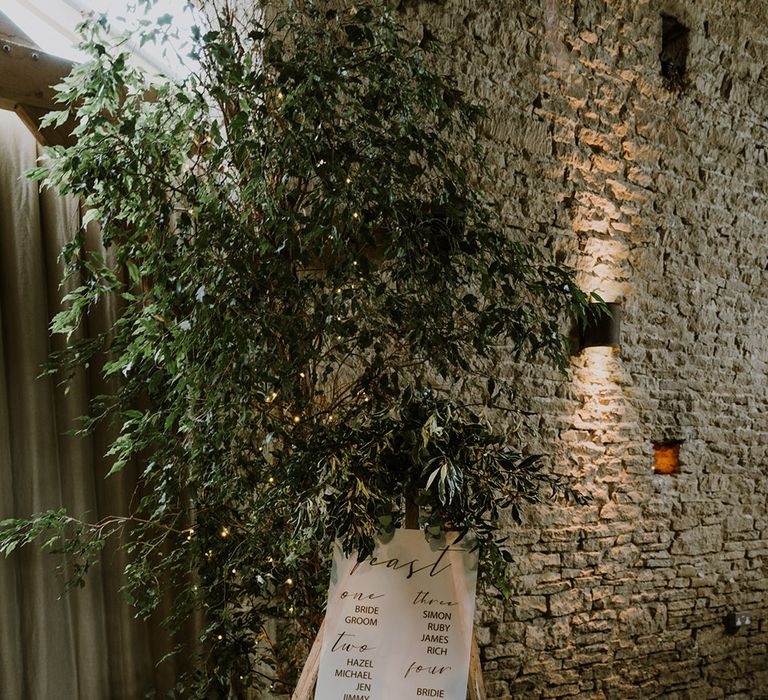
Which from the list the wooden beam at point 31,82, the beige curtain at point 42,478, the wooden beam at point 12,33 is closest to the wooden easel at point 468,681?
the beige curtain at point 42,478

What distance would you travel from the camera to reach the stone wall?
387cm

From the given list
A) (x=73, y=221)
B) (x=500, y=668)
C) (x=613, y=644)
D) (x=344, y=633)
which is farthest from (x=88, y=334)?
(x=613, y=644)

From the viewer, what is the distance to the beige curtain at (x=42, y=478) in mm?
2836

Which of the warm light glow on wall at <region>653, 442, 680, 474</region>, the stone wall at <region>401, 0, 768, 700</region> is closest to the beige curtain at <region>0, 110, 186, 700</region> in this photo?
the stone wall at <region>401, 0, 768, 700</region>

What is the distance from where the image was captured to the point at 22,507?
112 inches

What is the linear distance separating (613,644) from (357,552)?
242cm

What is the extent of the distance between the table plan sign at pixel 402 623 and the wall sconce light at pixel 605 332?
2021mm

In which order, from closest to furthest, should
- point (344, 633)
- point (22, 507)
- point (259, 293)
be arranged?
point (344, 633) → point (259, 293) → point (22, 507)

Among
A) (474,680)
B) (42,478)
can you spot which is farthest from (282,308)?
(474,680)

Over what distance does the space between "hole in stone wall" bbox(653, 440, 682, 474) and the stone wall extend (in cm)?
5

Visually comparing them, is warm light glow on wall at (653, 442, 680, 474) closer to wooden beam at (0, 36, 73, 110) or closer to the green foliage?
the green foliage

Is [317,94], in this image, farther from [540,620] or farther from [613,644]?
[613,644]

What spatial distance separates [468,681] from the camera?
227cm

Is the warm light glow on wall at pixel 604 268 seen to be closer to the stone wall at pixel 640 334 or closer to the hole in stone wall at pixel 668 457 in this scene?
the stone wall at pixel 640 334
